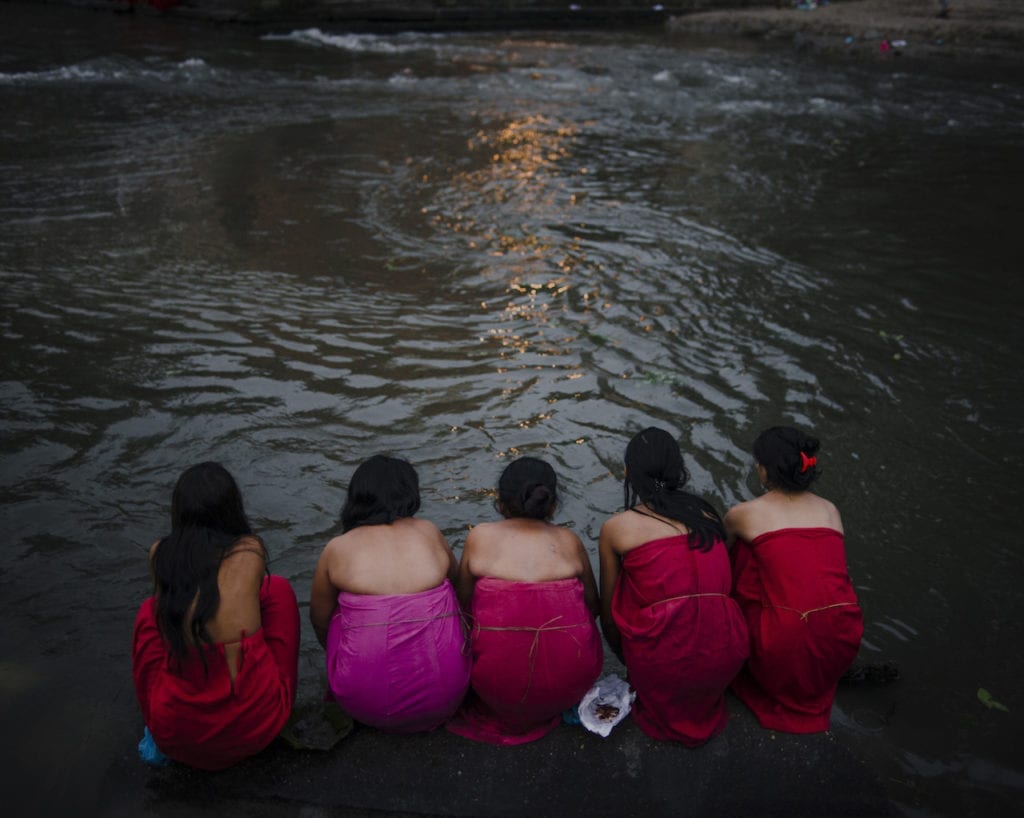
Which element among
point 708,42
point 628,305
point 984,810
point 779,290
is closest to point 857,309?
point 779,290

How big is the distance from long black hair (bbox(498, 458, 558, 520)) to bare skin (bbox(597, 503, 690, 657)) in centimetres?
25

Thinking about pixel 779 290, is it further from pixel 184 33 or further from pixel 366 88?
pixel 184 33

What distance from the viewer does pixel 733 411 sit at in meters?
5.57

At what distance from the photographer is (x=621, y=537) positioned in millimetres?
3143

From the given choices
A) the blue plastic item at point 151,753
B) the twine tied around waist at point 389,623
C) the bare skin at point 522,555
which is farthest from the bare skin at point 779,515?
the blue plastic item at point 151,753

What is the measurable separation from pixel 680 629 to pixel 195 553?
1708 mm

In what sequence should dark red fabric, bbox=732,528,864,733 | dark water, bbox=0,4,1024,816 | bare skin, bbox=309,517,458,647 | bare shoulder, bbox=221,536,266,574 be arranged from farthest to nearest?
dark water, bbox=0,4,1024,816 < dark red fabric, bbox=732,528,864,733 < bare skin, bbox=309,517,458,647 < bare shoulder, bbox=221,536,266,574

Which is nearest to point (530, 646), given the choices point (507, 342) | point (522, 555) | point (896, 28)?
point (522, 555)

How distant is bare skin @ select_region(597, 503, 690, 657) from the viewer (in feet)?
10.2

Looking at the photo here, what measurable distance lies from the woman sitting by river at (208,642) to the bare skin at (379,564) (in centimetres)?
23

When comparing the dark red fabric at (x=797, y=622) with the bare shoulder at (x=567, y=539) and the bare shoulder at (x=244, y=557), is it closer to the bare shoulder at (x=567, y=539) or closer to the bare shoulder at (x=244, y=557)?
the bare shoulder at (x=567, y=539)

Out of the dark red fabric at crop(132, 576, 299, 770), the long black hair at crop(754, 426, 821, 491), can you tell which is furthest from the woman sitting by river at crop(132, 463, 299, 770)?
the long black hair at crop(754, 426, 821, 491)

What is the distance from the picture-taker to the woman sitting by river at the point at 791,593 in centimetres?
309

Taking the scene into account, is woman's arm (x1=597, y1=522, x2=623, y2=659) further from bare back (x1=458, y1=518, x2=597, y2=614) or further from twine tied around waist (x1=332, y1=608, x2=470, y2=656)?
twine tied around waist (x1=332, y1=608, x2=470, y2=656)
